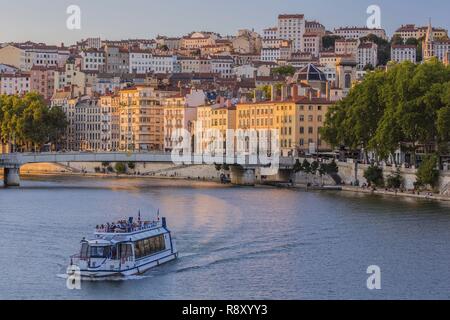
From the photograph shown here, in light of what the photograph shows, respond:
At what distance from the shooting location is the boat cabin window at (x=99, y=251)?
3278cm

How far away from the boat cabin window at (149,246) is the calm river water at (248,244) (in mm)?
547

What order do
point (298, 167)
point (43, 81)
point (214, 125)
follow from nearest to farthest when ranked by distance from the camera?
point (298, 167) → point (214, 125) → point (43, 81)

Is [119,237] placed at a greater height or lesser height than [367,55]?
lesser

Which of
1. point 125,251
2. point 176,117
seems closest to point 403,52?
point 176,117

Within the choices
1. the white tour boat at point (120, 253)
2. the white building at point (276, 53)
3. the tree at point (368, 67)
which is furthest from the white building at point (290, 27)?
the white tour boat at point (120, 253)

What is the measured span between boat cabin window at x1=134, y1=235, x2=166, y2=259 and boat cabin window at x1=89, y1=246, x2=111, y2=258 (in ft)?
3.16

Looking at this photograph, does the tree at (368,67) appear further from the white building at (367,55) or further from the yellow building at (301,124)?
the yellow building at (301,124)

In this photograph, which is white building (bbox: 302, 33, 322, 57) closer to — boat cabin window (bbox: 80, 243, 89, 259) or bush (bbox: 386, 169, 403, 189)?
bush (bbox: 386, 169, 403, 189)

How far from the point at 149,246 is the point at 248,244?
184 inches

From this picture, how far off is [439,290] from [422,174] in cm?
2696

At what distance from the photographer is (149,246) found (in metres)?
34.7

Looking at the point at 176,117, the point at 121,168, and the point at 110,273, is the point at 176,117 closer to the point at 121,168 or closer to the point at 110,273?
the point at 121,168

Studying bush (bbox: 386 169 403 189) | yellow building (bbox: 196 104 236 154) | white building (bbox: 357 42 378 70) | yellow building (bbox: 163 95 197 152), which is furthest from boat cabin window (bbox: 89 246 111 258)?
white building (bbox: 357 42 378 70)

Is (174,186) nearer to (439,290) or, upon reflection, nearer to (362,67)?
(439,290)
